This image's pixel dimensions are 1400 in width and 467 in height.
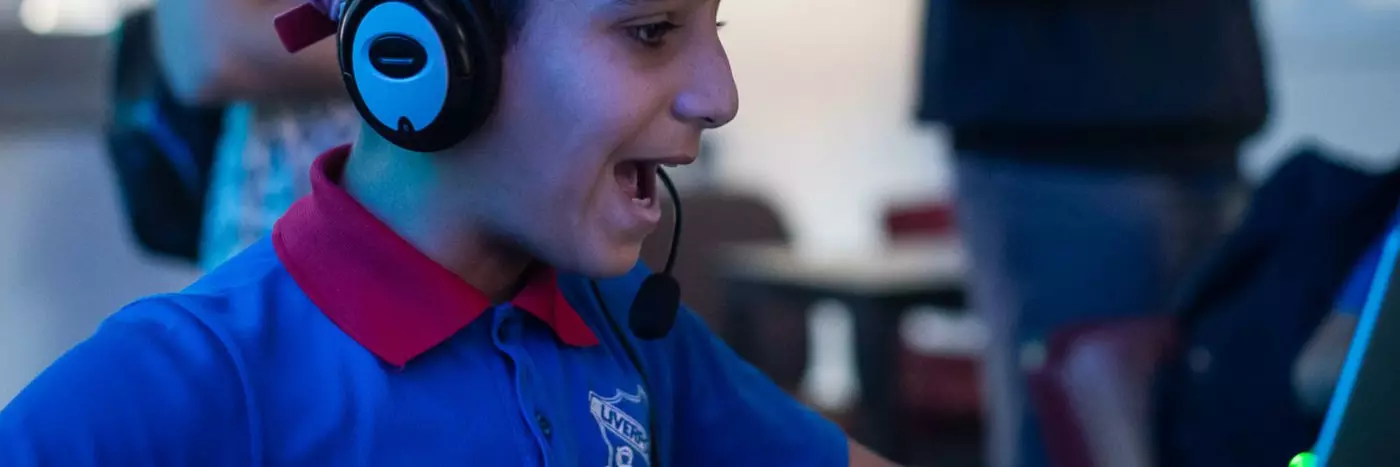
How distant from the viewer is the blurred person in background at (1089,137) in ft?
4.74

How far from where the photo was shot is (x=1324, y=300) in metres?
1.18

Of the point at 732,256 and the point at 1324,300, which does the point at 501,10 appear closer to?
the point at 1324,300

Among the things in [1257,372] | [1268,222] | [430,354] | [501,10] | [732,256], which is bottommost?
[732,256]

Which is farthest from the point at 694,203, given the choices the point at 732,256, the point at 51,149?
the point at 51,149

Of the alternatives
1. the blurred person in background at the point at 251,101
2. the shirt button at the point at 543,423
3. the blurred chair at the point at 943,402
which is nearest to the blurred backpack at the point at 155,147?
the blurred person in background at the point at 251,101

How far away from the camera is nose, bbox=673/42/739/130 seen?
2.05ft

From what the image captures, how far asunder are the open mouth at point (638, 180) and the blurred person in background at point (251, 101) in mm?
273

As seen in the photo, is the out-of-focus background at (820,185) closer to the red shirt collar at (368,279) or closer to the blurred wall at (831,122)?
the blurred wall at (831,122)

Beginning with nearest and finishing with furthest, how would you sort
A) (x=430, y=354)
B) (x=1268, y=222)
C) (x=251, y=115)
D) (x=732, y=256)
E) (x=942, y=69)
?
(x=430, y=354) < (x=251, y=115) < (x=1268, y=222) < (x=942, y=69) < (x=732, y=256)

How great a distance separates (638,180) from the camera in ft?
2.16

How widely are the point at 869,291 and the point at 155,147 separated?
66.5 inches

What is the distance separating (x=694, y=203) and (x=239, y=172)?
188 centimetres

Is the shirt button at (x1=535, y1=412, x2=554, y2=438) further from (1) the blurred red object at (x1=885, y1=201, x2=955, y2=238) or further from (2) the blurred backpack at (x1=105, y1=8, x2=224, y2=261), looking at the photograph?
(1) the blurred red object at (x1=885, y1=201, x2=955, y2=238)

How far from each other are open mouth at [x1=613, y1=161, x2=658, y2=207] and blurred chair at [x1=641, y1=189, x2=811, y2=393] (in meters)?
1.90
